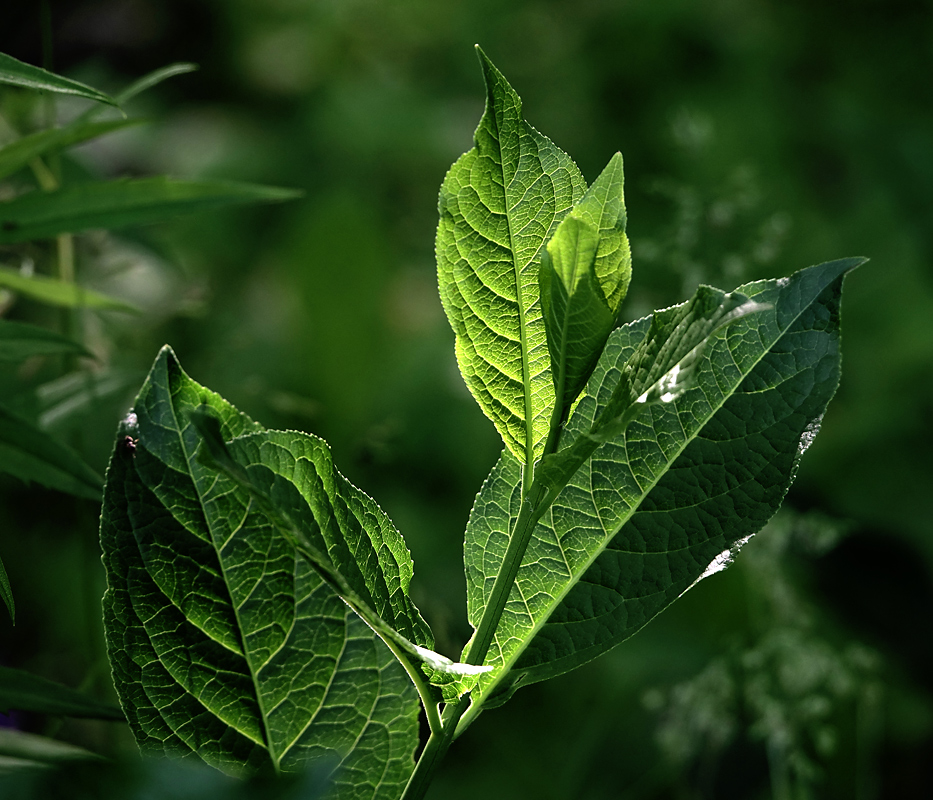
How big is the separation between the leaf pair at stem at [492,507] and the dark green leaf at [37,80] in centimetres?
12

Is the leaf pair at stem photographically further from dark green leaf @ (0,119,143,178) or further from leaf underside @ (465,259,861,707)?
dark green leaf @ (0,119,143,178)

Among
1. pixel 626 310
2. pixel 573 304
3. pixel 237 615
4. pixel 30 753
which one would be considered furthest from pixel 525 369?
pixel 626 310

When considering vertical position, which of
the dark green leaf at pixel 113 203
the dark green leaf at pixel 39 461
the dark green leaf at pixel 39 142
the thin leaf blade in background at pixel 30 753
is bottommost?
the thin leaf blade in background at pixel 30 753

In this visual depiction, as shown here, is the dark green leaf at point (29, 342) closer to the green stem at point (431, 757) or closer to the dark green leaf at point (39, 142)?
the dark green leaf at point (39, 142)

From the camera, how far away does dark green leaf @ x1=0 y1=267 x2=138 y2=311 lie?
552 mm

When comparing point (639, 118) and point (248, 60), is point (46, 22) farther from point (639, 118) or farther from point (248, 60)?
point (248, 60)

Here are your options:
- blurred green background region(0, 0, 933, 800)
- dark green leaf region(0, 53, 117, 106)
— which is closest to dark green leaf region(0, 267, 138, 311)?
blurred green background region(0, 0, 933, 800)

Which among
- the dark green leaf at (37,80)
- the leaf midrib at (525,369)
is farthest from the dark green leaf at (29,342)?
the leaf midrib at (525,369)

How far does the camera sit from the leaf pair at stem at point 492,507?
1.01 feet

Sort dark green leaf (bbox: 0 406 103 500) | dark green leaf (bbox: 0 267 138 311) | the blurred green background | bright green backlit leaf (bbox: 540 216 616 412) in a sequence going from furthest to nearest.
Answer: the blurred green background < dark green leaf (bbox: 0 267 138 311) < dark green leaf (bbox: 0 406 103 500) < bright green backlit leaf (bbox: 540 216 616 412)

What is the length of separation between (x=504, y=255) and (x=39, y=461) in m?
0.27

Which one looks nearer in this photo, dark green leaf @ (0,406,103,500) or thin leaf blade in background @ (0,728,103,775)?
thin leaf blade in background @ (0,728,103,775)

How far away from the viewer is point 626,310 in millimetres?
1056

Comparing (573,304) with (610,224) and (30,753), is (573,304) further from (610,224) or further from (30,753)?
(30,753)
